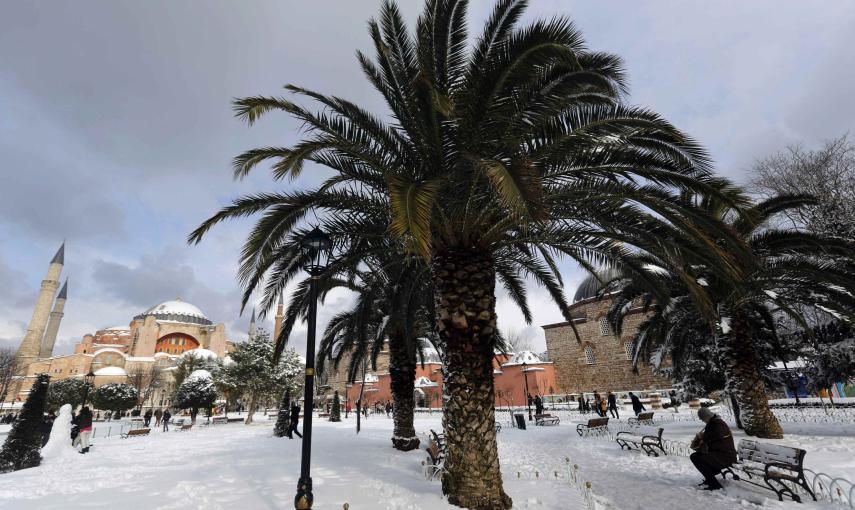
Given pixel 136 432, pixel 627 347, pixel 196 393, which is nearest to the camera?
pixel 136 432

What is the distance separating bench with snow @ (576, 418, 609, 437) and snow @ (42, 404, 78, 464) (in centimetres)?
1639

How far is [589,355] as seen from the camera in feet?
126

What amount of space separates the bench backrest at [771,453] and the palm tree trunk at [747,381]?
165 inches

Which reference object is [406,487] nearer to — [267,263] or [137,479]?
[267,263]

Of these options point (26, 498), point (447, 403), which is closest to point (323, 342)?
point (26, 498)

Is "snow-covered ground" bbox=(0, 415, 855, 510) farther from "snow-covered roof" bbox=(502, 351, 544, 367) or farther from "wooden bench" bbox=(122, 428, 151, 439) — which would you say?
"snow-covered roof" bbox=(502, 351, 544, 367)

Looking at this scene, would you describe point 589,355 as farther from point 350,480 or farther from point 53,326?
point 53,326

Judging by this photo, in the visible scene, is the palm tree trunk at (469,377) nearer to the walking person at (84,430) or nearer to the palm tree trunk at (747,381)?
the palm tree trunk at (747,381)

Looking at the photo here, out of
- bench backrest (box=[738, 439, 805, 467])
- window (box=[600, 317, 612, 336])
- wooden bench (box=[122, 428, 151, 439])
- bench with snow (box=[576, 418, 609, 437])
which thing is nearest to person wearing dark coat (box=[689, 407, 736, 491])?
bench backrest (box=[738, 439, 805, 467])

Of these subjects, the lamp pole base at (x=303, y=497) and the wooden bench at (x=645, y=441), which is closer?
the lamp pole base at (x=303, y=497)

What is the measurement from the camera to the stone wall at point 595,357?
3547 centimetres

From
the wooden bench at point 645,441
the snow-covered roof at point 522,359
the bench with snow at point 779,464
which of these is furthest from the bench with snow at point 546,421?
the snow-covered roof at point 522,359

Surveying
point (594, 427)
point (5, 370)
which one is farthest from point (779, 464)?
point (5, 370)

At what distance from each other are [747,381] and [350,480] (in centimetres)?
1068
